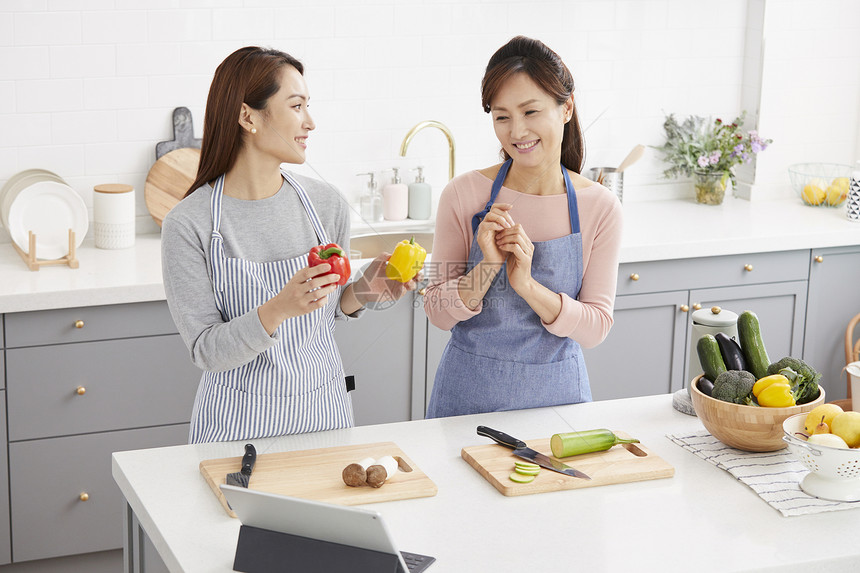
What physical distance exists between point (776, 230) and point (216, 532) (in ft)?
9.29

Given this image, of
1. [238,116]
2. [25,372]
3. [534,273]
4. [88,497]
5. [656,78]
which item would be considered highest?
[656,78]

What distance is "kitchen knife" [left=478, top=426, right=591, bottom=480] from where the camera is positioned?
1.97 metres

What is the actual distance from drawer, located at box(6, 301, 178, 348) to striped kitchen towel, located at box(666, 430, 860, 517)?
5.61 ft

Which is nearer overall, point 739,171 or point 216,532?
point 216,532

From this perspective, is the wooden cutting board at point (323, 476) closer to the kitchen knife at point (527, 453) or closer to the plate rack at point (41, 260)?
the kitchen knife at point (527, 453)

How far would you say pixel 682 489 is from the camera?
1955 mm

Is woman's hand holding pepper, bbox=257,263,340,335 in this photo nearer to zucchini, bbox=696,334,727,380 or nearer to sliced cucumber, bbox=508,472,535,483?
sliced cucumber, bbox=508,472,535,483

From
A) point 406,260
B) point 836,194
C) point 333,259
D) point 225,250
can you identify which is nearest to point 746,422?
point 406,260

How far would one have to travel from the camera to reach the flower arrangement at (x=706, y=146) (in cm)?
426

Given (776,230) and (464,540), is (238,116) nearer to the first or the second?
(464,540)

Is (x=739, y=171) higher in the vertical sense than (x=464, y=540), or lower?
higher

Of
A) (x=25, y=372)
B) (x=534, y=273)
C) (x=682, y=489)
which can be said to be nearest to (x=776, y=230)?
(x=534, y=273)

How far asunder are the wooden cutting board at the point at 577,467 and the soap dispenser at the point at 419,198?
192 cm

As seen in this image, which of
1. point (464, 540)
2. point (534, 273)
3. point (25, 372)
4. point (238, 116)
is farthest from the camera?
point (25, 372)
